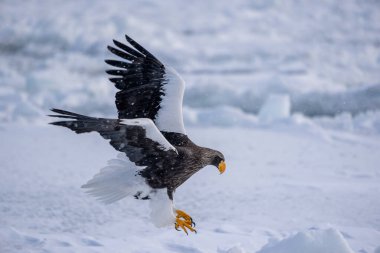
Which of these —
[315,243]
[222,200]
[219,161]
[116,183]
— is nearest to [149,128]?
[116,183]

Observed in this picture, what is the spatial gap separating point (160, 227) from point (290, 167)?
2.17 m

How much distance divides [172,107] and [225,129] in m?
3.37

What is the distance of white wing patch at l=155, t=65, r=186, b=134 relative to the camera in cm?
361

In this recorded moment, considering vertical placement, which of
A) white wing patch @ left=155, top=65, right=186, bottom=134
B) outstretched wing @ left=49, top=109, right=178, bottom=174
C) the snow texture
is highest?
white wing patch @ left=155, top=65, right=186, bottom=134

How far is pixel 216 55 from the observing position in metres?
13.3

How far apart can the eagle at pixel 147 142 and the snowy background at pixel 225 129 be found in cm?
22

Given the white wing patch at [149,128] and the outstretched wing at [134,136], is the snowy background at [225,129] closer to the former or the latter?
the outstretched wing at [134,136]

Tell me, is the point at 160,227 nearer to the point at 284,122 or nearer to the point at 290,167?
the point at 290,167

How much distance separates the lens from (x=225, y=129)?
6.93m

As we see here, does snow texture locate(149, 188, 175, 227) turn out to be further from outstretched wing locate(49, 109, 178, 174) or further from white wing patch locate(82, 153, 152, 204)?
outstretched wing locate(49, 109, 178, 174)

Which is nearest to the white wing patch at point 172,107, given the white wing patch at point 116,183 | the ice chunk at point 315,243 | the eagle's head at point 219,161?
the eagle's head at point 219,161

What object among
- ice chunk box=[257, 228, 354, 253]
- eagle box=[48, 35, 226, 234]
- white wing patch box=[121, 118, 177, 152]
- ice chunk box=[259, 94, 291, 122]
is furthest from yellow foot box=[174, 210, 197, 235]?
ice chunk box=[259, 94, 291, 122]

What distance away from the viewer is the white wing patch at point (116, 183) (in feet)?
10.9

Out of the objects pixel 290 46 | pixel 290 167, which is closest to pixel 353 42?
pixel 290 46
